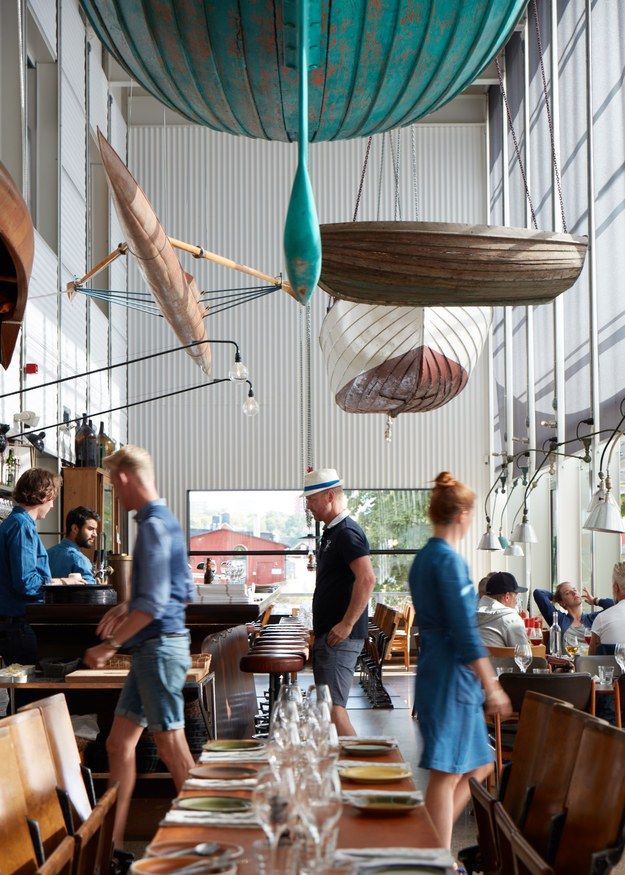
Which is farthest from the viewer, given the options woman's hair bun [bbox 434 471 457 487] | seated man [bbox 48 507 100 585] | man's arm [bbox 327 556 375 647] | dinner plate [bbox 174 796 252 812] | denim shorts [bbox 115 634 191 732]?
seated man [bbox 48 507 100 585]

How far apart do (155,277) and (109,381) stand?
7.09 meters

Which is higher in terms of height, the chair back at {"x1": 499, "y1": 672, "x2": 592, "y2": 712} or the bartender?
the bartender

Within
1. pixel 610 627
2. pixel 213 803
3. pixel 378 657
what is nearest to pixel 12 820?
pixel 213 803

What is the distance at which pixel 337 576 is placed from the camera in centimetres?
568

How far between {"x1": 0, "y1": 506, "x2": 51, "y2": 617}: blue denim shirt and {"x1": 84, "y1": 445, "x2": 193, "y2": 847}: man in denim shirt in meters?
1.43

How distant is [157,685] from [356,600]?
158 centimetres

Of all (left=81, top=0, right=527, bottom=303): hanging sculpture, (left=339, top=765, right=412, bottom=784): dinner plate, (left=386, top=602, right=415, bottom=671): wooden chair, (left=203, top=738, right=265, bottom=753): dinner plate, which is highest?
(left=81, top=0, right=527, bottom=303): hanging sculpture

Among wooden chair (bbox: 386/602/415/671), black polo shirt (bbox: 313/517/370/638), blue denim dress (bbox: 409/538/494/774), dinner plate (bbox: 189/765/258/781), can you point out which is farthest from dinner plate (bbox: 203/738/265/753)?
wooden chair (bbox: 386/602/415/671)

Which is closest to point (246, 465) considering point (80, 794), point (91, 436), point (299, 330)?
point (299, 330)

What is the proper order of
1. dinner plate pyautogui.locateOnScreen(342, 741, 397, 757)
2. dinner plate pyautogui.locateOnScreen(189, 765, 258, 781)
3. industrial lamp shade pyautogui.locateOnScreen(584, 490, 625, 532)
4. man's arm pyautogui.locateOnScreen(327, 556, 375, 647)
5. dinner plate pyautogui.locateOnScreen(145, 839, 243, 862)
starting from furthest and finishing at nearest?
1. industrial lamp shade pyautogui.locateOnScreen(584, 490, 625, 532)
2. man's arm pyautogui.locateOnScreen(327, 556, 375, 647)
3. dinner plate pyautogui.locateOnScreen(342, 741, 397, 757)
4. dinner plate pyautogui.locateOnScreen(189, 765, 258, 781)
5. dinner plate pyautogui.locateOnScreen(145, 839, 243, 862)

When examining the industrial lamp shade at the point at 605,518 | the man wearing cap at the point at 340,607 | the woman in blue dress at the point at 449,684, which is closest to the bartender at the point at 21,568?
the man wearing cap at the point at 340,607

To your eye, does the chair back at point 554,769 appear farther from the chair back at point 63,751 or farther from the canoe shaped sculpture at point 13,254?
the canoe shaped sculpture at point 13,254

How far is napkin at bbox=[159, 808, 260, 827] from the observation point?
7.52 ft

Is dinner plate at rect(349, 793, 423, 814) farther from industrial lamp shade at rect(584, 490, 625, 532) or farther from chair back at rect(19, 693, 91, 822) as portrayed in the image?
industrial lamp shade at rect(584, 490, 625, 532)
